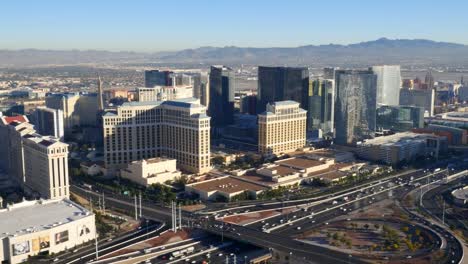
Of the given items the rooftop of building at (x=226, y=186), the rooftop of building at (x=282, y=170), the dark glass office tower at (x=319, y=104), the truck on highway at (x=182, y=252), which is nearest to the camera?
the truck on highway at (x=182, y=252)

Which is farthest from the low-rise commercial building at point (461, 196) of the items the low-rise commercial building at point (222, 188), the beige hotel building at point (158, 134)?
the beige hotel building at point (158, 134)

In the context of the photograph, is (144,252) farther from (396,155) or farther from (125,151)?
Result: (396,155)

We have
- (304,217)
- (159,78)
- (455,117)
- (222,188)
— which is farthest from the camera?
(159,78)

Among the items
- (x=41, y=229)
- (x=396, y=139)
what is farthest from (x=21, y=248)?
(x=396, y=139)

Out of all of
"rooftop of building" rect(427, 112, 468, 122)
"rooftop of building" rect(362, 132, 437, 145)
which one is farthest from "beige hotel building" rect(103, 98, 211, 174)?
"rooftop of building" rect(427, 112, 468, 122)

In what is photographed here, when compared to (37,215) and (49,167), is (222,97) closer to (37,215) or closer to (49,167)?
(49,167)

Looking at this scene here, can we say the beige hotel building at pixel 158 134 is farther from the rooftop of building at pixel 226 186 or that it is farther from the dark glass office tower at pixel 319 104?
the dark glass office tower at pixel 319 104

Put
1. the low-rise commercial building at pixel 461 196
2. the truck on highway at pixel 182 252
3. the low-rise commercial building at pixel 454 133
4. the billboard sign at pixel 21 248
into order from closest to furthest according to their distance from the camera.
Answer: the billboard sign at pixel 21 248, the truck on highway at pixel 182 252, the low-rise commercial building at pixel 461 196, the low-rise commercial building at pixel 454 133
